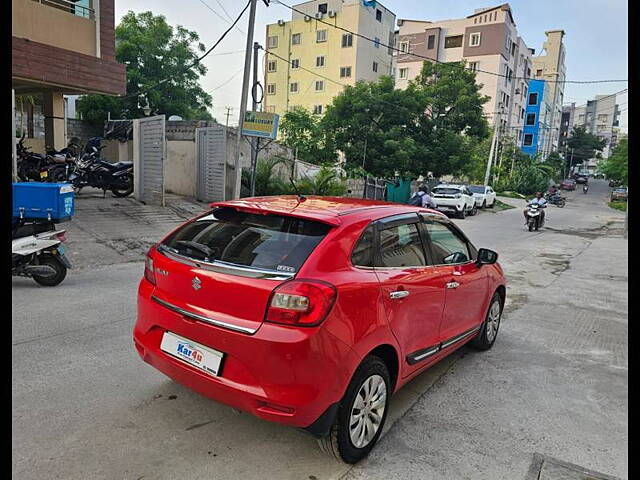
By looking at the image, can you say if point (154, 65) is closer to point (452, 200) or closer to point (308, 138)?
point (308, 138)

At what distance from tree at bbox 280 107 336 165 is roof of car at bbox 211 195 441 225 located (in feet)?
70.1

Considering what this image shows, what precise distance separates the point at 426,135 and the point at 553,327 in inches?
798

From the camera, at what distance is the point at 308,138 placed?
84.7 feet

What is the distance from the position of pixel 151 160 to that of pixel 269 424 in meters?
11.0

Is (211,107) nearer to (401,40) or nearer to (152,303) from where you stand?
(152,303)

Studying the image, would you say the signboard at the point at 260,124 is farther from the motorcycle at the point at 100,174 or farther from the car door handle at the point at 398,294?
the car door handle at the point at 398,294

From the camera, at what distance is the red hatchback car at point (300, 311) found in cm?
238

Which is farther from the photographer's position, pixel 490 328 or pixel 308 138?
pixel 308 138

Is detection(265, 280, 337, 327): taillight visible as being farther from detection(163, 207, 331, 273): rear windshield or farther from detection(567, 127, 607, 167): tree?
detection(567, 127, 607, 167): tree

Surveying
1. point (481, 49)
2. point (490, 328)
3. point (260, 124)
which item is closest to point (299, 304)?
point (490, 328)

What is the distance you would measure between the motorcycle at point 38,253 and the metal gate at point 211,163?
7824mm

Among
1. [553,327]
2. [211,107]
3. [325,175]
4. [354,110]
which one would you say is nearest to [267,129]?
[325,175]

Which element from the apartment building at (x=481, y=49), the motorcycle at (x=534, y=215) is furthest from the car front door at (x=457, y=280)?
the apartment building at (x=481, y=49)

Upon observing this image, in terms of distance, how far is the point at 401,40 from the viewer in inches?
2099
